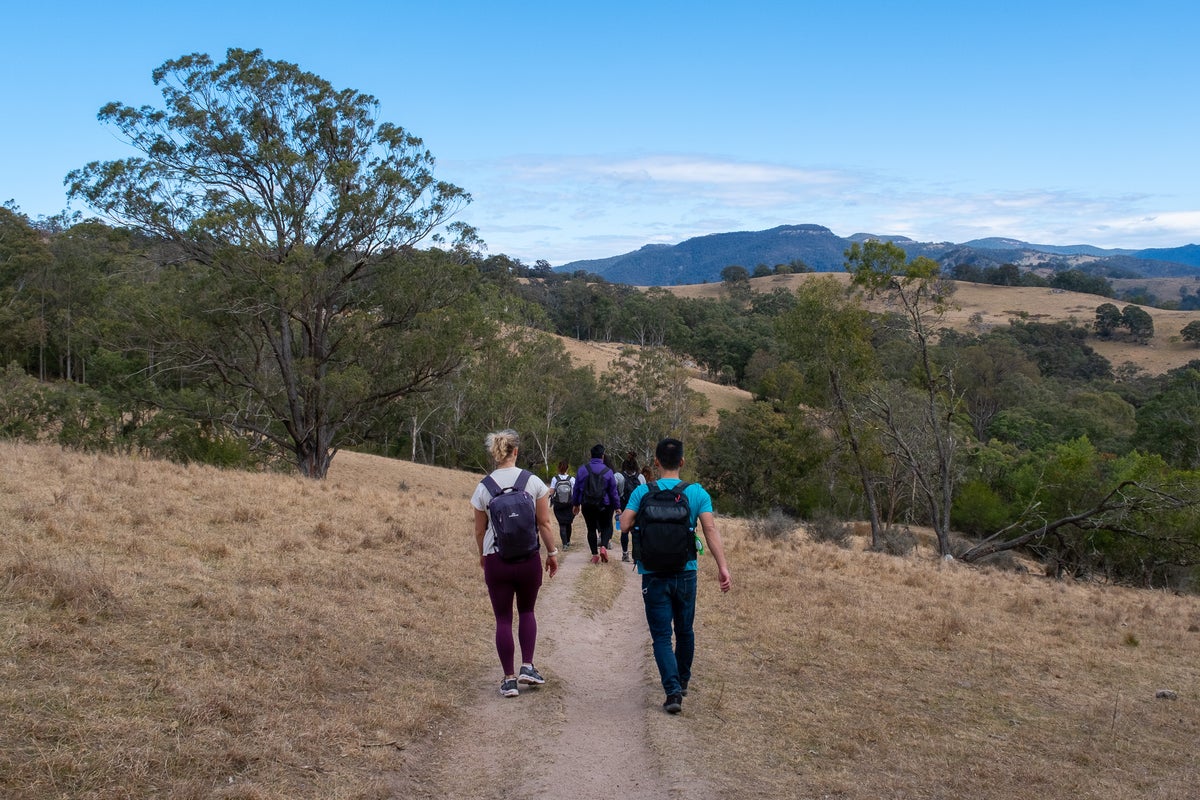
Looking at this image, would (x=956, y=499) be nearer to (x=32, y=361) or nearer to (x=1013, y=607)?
(x=1013, y=607)

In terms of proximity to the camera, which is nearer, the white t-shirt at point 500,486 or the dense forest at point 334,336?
the white t-shirt at point 500,486

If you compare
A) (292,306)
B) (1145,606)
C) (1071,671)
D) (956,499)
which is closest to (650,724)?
(1071,671)

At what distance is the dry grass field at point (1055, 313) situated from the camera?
9538 cm

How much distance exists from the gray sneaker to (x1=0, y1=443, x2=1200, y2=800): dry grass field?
0.14 m

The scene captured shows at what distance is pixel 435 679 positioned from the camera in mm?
6699

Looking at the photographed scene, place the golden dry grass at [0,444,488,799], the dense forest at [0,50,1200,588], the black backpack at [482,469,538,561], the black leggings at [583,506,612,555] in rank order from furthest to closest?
1. the dense forest at [0,50,1200,588]
2. the black leggings at [583,506,612,555]
3. the black backpack at [482,469,538,561]
4. the golden dry grass at [0,444,488,799]

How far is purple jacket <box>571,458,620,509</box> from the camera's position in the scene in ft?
41.8

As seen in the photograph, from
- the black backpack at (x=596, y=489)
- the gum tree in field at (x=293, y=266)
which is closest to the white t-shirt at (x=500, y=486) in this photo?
the black backpack at (x=596, y=489)

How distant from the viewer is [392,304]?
24.5m

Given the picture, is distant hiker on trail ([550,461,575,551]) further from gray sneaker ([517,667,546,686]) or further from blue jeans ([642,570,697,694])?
blue jeans ([642,570,697,694])

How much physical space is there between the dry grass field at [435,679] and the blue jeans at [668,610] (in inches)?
12.5

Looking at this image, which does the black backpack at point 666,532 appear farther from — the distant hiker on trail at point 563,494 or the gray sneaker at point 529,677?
the distant hiker on trail at point 563,494

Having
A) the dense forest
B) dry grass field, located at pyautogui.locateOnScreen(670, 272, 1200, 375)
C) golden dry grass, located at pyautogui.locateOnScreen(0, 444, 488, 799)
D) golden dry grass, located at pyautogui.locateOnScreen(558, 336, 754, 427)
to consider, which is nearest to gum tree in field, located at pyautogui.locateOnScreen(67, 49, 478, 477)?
the dense forest

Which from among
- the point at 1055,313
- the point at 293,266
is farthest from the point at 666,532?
the point at 1055,313
